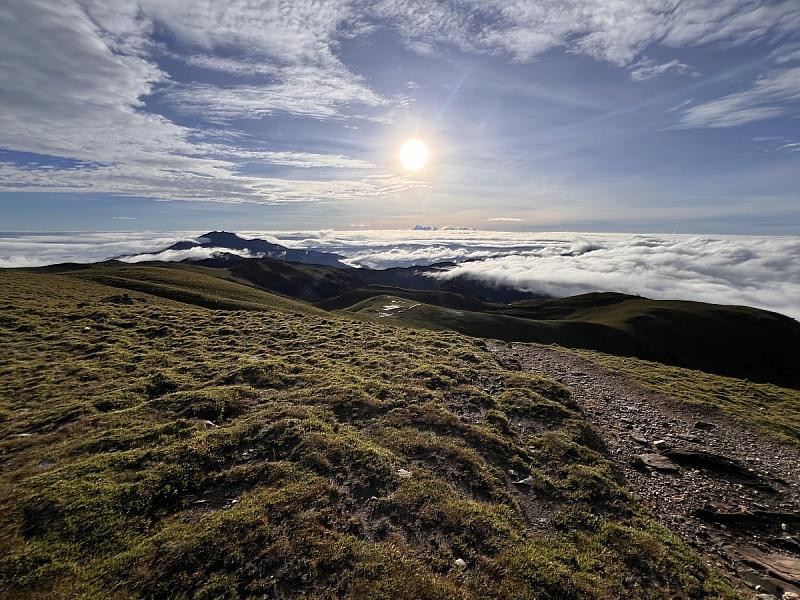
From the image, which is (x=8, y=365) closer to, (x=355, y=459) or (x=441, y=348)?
(x=355, y=459)

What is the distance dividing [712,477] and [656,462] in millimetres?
2013

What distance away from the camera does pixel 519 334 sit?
98.1m

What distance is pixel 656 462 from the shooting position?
15.8m

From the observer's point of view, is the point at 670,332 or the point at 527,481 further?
the point at 670,332

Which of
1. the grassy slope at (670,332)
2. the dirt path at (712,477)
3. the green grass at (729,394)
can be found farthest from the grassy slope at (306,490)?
the grassy slope at (670,332)

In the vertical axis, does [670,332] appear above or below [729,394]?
below

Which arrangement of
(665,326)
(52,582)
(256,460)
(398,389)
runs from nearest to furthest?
(52,582), (256,460), (398,389), (665,326)

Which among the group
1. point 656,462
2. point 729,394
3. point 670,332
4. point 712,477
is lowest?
point 670,332

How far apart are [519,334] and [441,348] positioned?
239 ft

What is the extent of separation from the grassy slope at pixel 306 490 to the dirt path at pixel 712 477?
138 cm

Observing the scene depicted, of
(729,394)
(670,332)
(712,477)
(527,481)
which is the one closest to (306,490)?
(527,481)

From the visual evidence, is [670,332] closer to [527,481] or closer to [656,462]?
[656,462]

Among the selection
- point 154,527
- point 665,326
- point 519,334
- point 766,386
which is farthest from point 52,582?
point 665,326

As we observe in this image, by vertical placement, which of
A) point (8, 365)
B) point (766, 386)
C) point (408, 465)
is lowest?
point (766, 386)
